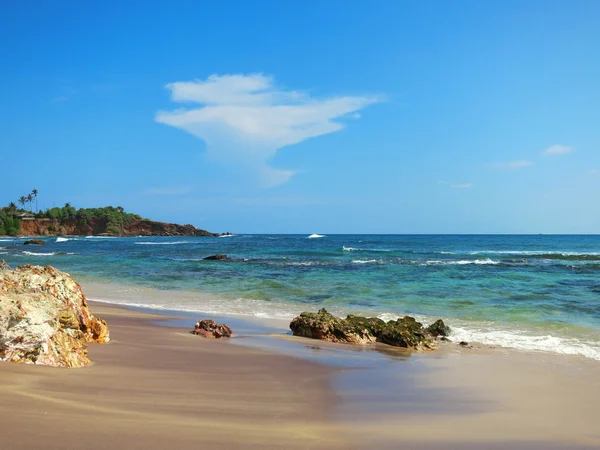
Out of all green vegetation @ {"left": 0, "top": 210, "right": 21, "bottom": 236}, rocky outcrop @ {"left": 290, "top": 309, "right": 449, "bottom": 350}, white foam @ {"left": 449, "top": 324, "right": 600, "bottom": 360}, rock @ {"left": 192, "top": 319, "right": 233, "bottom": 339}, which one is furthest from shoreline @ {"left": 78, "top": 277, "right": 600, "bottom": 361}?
green vegetation @ {"left": 0, "top": 210, "right": 21, "bottom": 236}

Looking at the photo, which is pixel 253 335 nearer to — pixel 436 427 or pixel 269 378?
pixel 269 378

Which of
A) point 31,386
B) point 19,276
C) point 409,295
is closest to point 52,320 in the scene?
point 31,386

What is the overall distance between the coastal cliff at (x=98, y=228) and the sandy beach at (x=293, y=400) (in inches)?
5007

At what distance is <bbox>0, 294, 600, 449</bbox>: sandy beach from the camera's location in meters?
3.28

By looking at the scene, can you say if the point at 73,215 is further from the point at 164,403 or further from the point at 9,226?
the point at 164,403

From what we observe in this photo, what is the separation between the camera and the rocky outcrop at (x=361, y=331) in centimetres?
855

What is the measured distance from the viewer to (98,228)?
126 meters

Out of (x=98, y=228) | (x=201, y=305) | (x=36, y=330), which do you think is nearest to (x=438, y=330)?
(x=201, y=305)

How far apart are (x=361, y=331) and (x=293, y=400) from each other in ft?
14.7

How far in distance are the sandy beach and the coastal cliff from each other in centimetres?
12719

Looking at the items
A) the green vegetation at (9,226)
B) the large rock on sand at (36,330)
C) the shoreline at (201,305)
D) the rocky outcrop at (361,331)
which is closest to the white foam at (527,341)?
the shoreline at (201,305)

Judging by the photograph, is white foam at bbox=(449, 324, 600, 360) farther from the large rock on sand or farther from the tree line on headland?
the tree line on headland

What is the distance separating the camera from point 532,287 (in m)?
18.2

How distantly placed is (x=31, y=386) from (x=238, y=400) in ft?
5.85
